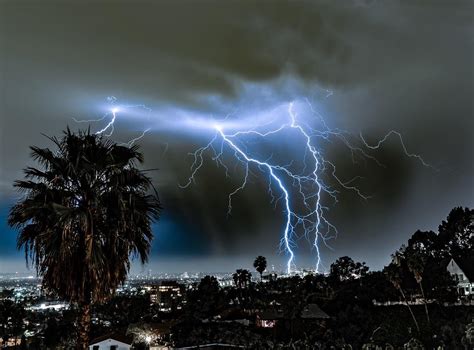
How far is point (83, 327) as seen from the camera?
5.75 metres

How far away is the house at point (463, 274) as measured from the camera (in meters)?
37.2

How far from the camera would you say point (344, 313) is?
29.0m

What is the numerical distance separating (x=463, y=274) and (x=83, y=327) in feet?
126

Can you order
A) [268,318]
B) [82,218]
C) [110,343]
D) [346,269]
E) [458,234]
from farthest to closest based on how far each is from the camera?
[346,269] < [458,234] < [268,318] < [110,343] < [82,218]

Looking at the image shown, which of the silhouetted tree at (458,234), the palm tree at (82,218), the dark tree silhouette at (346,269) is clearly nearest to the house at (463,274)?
the silhouetted tree at (458,234)

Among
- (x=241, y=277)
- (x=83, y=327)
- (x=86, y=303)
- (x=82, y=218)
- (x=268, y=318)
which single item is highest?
(x=82, y=218)

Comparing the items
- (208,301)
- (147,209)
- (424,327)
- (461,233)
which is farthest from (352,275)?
(147,209)

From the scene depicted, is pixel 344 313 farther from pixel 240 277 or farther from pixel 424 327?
pixel 240 277

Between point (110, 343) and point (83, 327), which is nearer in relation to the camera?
point (83, 327)

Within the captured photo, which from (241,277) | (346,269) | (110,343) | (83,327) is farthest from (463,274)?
(83,327)

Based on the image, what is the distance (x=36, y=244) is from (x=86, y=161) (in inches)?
47.7

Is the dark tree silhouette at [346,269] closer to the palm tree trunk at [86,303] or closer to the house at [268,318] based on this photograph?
the house at [268,318]

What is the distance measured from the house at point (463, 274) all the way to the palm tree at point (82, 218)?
37.0 metres

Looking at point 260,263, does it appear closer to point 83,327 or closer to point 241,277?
point 241,277
